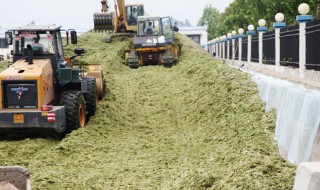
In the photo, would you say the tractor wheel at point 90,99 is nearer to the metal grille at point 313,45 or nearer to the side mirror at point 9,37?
the side mirror at point 9,37

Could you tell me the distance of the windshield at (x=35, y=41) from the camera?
1548 centimetres

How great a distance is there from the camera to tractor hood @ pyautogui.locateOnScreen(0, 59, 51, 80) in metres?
14.1

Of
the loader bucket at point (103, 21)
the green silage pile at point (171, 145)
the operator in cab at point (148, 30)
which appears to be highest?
the loader bucket at point (103, 21)

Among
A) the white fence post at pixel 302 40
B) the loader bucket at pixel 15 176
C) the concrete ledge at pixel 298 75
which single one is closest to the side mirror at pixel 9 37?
the concrete ledge at pixel 298 75

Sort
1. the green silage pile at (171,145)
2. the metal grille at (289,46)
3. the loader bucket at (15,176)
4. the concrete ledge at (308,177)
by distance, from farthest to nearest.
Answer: the metal grille at (289,46), the green silage pile at (171,145), the loader bucket at (15,176), the concrete ledge at (308,177)

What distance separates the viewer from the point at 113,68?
28750 mm

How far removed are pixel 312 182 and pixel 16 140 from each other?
1041cm

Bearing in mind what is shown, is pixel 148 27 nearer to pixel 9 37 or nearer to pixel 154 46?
pixel 154 46

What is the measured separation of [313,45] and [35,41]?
9777mm

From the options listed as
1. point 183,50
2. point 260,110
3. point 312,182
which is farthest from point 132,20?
point 312,182

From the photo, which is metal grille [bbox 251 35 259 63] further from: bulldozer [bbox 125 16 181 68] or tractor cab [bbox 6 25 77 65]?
tractor cab [bbox 6 25 77 65]

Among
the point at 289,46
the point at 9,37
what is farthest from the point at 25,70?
the point at 289,46

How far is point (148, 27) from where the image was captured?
109ft

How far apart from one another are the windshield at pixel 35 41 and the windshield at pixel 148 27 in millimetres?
17335
